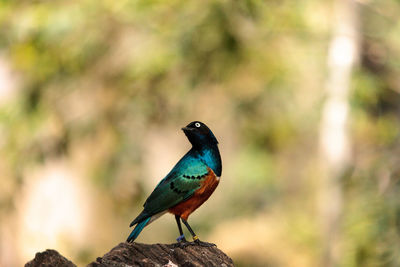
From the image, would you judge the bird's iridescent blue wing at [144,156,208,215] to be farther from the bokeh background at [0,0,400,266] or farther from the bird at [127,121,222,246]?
the bokeh background at [0,0,400,266]

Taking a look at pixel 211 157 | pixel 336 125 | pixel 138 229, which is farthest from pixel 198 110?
pixel 138 229

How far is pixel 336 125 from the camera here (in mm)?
11141

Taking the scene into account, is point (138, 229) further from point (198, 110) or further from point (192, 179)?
point (198, 110)

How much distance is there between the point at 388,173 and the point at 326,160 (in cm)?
360

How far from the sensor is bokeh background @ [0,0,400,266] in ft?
28.5

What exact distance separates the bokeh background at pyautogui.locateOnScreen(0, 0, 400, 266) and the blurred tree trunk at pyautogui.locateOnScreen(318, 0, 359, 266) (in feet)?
0.09

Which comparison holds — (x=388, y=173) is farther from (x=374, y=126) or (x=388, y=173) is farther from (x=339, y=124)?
(x=374, y=126)

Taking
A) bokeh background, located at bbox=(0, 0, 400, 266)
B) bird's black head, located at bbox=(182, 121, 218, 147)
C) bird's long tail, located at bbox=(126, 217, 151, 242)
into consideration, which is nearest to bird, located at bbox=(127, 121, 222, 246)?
bird's black head, located at bbox=(182, 121, 218, 147)

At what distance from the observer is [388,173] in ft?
26.6

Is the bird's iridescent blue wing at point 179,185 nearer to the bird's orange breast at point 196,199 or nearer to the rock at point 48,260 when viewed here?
the bird's orange breast at point 196,199

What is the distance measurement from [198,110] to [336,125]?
2354 millimetres

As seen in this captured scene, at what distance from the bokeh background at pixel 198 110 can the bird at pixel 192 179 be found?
3.35 m

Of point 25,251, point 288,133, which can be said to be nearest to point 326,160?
point 288,133

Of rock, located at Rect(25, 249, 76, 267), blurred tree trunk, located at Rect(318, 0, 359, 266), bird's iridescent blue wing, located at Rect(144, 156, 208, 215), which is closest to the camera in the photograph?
rock, located at Rect(25, 249, 76, 267)
